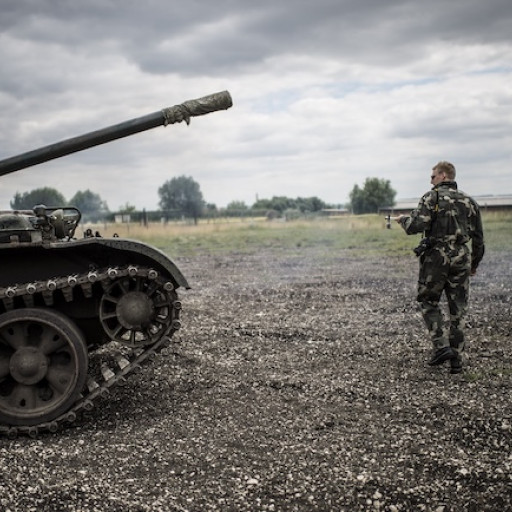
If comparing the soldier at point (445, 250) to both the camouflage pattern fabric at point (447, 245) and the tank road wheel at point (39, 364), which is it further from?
the tank road wheel at point (39, 364)

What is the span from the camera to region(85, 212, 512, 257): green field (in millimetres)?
29078

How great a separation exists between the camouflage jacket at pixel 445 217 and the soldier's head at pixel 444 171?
0.08m

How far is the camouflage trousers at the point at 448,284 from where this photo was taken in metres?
8.57

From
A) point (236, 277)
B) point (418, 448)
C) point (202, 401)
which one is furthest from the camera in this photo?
point (236, 277)

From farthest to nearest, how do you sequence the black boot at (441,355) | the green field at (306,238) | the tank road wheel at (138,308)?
the green field at (306,238)
the black boot at (441,355)
the tank road wheel at (138,308)

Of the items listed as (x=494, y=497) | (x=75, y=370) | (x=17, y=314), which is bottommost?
(x=494, y=497)

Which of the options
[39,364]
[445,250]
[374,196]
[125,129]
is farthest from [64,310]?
[374,196]

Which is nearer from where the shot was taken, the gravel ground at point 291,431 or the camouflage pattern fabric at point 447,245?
the gravel ground at point 291,431

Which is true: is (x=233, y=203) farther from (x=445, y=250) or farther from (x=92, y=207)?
(x=445, y=250)

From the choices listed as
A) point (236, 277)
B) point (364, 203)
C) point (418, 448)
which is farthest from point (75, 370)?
point (364, 203)

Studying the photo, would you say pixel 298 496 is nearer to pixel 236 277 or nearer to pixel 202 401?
pixel 202 401

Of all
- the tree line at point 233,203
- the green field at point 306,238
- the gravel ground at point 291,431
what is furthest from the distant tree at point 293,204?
the gravel ground at point 291,431

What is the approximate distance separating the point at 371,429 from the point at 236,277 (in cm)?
1305

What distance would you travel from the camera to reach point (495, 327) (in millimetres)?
11344
